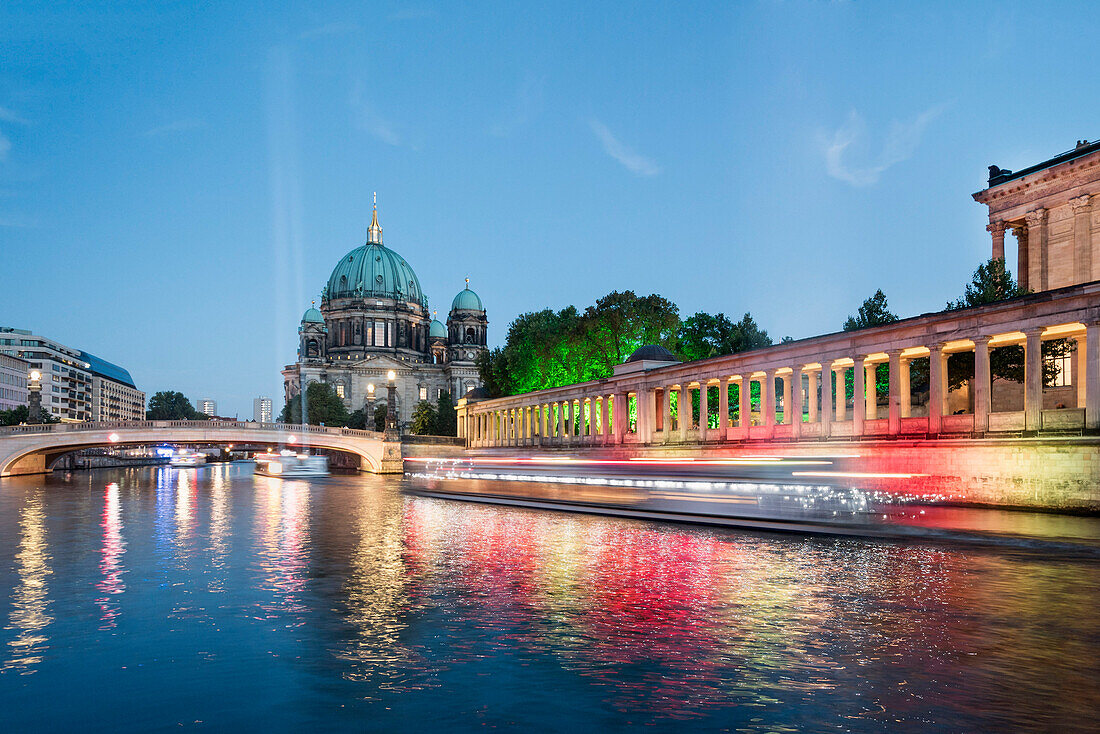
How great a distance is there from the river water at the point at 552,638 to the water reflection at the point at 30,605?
0.06 m

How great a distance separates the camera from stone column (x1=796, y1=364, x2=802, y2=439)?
154 ft

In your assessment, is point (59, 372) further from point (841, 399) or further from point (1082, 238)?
point (1082, 238)

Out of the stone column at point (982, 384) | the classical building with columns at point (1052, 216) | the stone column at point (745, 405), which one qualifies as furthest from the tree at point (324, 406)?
Answer: the stone column at point (982, 384)

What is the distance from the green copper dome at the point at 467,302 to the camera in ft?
607

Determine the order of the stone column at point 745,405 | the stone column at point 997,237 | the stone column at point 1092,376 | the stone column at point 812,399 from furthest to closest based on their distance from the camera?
the stone column at point 997,237 → the stone column at point 745,405 → the stone column at point 812,399 → the stone column at point 1092,376

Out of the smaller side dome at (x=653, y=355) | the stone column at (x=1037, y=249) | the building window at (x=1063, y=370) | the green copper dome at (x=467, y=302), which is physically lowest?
the building window at (x=1063, y=370)

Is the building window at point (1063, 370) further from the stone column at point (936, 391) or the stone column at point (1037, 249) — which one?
the stone column at point (936, 391)

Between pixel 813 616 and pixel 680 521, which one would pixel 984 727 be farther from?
pixel 680 521

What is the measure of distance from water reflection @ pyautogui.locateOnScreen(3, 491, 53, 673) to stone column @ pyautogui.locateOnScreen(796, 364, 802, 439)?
35.2 meters

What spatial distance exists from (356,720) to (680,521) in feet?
68.4

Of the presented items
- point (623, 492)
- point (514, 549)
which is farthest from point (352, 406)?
point (514, 549)

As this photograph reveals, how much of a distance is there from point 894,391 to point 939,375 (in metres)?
2.77

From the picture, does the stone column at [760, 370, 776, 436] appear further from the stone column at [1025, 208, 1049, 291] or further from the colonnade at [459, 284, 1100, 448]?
the stone column at [1025, 208, 1049, 291]

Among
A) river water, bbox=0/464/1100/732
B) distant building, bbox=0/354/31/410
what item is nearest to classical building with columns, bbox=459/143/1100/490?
river water, bbox=0/464/1100/732
